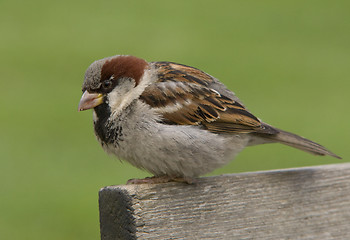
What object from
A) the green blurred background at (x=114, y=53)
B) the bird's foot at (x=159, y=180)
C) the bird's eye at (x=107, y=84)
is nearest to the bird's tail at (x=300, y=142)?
the bird's foot at (x=159, y=180)

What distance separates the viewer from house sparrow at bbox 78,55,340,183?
2613 millimetres

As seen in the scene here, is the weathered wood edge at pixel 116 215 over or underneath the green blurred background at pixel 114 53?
over

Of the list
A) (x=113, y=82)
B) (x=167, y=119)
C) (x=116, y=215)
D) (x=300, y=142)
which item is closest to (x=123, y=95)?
(x=113, y=82)

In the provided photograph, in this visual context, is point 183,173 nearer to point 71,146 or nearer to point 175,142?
point 175,142

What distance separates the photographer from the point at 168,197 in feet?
6.89

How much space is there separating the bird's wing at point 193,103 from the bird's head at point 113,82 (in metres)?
0.07

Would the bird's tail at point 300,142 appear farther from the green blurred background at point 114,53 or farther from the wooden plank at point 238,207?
the green blurred background at point 114,53

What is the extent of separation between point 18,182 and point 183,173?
114 inches

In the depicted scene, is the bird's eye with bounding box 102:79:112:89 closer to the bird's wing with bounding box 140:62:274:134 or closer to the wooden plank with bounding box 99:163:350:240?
the bird's wing with bounding box 140:62:274:134

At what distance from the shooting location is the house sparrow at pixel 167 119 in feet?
8.57

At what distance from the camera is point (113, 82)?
2787 millimetres

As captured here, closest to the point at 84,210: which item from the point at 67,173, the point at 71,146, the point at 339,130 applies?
the point at 67,173

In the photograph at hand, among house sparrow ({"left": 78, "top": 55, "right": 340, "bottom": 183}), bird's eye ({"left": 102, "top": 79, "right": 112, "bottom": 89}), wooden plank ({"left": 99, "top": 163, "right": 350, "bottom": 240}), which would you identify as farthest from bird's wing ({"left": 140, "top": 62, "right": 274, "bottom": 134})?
wooden plank ({"left": 99, "top": 163, "right": 350, "bottom": 240})

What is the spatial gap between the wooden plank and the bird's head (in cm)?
66
